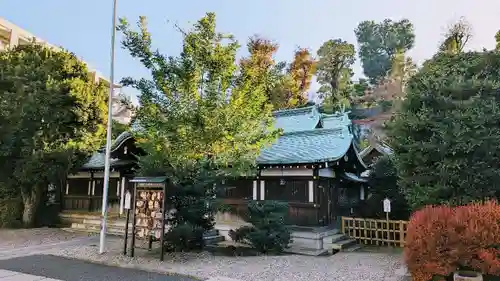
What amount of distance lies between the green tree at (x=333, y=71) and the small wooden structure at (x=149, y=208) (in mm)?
31253

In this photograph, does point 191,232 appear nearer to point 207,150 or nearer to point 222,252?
point 222,252

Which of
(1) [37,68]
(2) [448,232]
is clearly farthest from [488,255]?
(1) [37,68]

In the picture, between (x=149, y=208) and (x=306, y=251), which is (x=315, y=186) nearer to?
(x=306, y=251)

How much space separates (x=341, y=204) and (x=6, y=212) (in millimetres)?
15877

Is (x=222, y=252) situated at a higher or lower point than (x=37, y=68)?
lower

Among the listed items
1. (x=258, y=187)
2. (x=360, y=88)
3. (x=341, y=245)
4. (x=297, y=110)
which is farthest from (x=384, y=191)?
(x=360, y=88)

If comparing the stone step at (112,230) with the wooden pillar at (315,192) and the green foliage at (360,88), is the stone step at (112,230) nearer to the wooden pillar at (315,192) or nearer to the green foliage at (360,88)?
the wooden pillar at (315,192)

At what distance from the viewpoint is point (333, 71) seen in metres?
39.2

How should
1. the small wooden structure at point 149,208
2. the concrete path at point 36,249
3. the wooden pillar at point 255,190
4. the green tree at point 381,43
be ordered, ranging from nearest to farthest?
1. the small wooden structure at point 149,208
2. the concrete path at point 36,249
3. the wooden pillar at point 255,190
4. the green tree at point 381,43

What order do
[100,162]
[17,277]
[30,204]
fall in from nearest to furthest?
[17,277] → [30,204] → [100,162]

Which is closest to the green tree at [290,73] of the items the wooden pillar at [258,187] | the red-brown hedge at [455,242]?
the wooden pillar at [258,187]

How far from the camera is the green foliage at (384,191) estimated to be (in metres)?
15.1

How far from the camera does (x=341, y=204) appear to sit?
53.9 ft

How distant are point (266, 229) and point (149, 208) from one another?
140 inches
